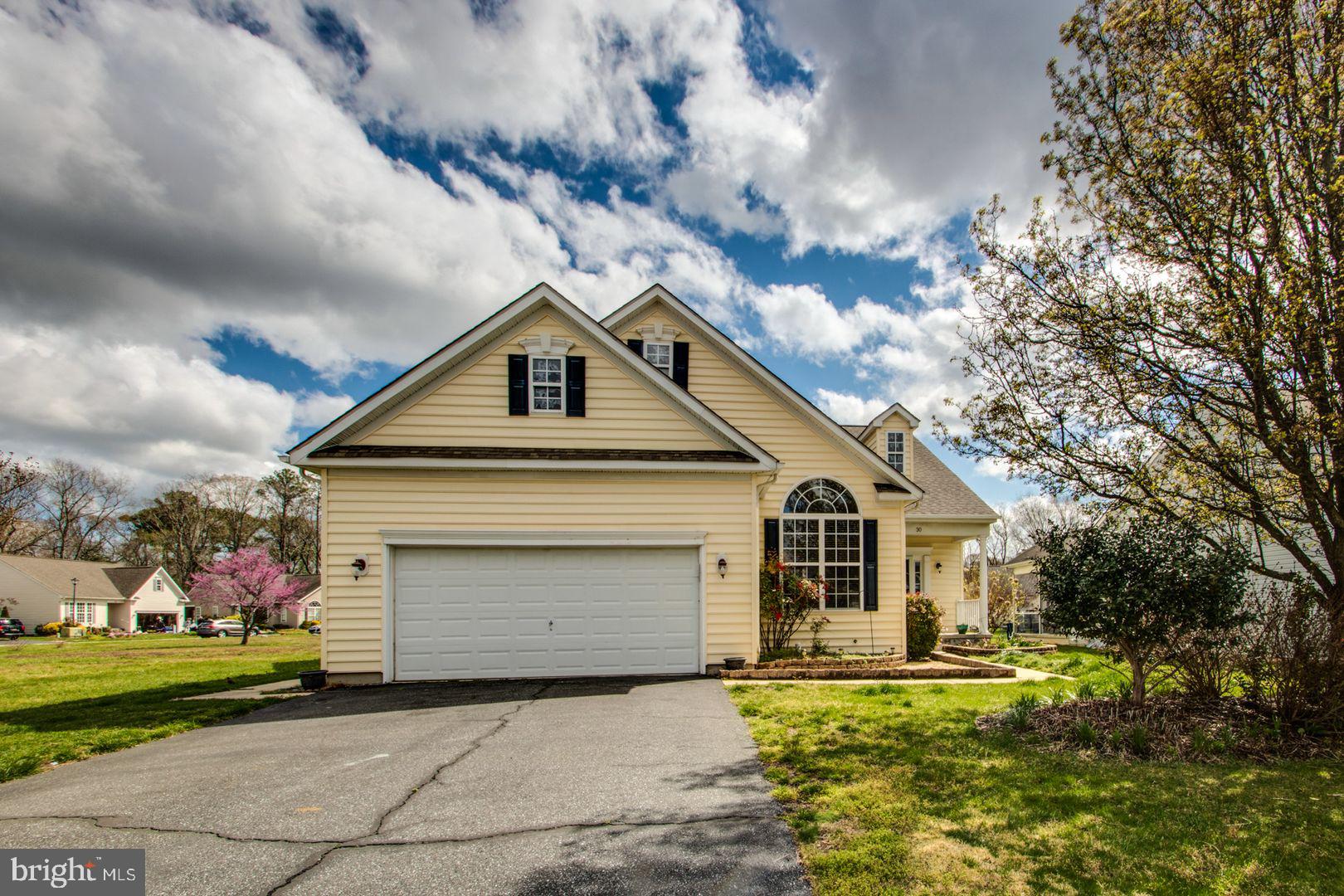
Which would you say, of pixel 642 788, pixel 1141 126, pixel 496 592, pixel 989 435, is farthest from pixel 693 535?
pixel 1141 126

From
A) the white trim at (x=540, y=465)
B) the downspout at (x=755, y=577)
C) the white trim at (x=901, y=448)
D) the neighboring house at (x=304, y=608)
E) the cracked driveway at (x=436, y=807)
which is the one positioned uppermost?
the white trim at (x=901, y=448)

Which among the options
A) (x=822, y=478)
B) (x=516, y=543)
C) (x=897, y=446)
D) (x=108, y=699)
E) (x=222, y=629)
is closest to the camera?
(x=108, y=699)

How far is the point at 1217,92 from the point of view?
7055 mm

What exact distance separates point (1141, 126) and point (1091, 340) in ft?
8.33

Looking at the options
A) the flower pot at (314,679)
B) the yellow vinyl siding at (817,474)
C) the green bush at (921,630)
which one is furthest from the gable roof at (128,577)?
the green bush at (921,630)

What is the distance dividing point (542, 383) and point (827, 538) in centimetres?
661

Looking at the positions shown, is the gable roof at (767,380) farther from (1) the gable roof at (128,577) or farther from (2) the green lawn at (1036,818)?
(1) the gable roof at (128,577)

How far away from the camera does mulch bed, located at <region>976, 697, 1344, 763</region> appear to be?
623cm

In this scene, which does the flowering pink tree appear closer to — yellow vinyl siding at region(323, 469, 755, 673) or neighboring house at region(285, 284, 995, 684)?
yellow vinyl siding at region(323, 469, 755, 673)

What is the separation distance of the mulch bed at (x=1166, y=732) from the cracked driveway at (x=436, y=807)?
3.03m

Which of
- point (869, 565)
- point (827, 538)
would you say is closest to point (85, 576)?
point (827, 538)

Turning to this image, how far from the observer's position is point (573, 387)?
12.1 meters

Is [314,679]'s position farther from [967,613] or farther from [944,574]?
[967,613]

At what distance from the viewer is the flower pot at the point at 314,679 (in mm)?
10766
